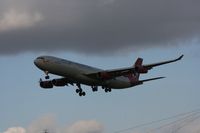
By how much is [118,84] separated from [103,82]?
736cm

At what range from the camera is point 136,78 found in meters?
190

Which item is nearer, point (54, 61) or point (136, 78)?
point (54, 61)

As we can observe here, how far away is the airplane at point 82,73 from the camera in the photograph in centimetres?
16625

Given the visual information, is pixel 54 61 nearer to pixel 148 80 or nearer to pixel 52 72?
pixel 52 72

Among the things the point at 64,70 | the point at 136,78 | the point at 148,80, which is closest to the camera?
the point at 64,70

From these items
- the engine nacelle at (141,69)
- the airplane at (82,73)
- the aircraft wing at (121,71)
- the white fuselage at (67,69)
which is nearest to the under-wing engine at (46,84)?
the airplane at (82,73)

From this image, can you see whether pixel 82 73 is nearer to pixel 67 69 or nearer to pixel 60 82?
pixel 67 69

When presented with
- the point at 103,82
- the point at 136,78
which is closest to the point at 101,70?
the point at 103,82

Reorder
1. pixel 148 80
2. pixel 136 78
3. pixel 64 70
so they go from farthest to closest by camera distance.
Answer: pixel 136 78 → pixel 148 80 → pixel 64 70

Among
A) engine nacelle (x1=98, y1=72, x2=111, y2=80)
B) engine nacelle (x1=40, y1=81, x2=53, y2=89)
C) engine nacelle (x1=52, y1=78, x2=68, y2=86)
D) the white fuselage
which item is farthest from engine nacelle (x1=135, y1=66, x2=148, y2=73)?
engine nacelle (x1=40, y1=81, x2=53, y2=89)

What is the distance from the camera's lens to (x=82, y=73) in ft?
552

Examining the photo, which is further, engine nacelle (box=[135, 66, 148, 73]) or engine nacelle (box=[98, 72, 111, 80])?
engine nacelle (box=[98, 72, 111, 80])

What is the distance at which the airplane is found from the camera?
545 feet

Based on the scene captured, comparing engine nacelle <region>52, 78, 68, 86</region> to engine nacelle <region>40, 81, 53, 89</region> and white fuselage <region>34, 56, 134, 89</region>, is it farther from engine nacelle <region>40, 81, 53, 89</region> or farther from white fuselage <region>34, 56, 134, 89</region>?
white fuselage <region>34, 56, 134, 89</region>
